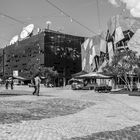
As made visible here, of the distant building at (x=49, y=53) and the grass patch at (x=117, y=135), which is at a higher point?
the distant building at (x=49, y=53)

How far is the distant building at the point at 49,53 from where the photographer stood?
9462 cm

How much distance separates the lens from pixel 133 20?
58.0 metres

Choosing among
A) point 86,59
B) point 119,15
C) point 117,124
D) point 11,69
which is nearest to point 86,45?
point 86,59

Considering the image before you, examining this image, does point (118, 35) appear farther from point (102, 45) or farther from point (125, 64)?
point (125, 64)

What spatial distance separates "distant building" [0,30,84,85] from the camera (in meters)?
94.6

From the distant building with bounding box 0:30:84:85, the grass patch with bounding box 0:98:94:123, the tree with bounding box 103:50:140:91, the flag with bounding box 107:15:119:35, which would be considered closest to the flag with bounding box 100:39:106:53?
the flag with bounding box 107:15:119:35

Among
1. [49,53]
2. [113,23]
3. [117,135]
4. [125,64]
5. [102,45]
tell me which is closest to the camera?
[117,135]

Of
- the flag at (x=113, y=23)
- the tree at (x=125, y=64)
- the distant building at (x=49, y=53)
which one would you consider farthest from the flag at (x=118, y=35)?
the distant building at (x=49, y=53)

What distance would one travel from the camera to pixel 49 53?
9575 cm

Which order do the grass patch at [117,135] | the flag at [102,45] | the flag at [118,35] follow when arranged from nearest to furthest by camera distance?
the grass patch at [117,135] < the flag at [118,35] < the flag at [102,45]

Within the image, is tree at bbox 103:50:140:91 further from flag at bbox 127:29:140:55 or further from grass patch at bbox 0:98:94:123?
grass patch at bbox 0:98:94:123

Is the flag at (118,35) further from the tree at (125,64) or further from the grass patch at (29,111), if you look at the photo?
the grass patch at (29,111)

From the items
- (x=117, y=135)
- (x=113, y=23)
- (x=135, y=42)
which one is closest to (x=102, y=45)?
(x=113, y=23)

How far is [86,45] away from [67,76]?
26.8 m
